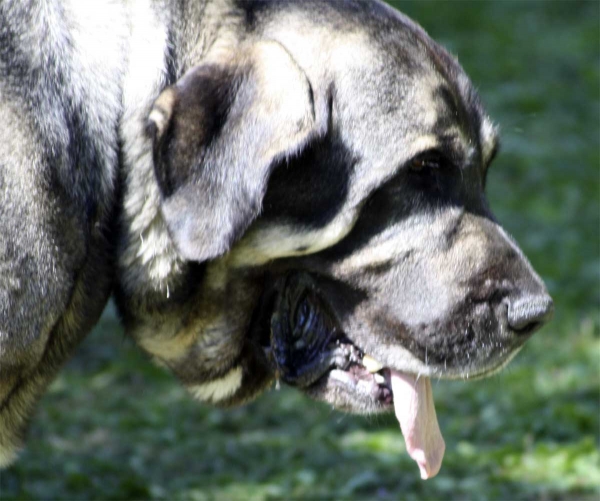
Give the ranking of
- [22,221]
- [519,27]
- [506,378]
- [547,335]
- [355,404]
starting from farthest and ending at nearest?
[519,27] < [547,335] < [506,378] < [355,404] < [22,221]

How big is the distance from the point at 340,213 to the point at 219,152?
1.16ft

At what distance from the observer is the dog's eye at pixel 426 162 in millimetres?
2746

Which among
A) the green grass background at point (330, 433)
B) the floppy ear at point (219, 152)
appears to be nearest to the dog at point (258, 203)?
the floppy ear at point (219, 152)

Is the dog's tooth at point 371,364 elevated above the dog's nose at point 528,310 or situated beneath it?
situated beneath

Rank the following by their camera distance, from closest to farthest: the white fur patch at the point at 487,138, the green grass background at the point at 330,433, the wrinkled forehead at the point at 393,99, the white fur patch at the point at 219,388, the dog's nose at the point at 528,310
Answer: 1. the wrinkled forehead at the point at 393,99
2. the dog's nose at the point at 528,310
3. the white fur patch at the point at 487,138
4. the white fur patch at the point at 219,388
5. the green grass background at the point at 330,433

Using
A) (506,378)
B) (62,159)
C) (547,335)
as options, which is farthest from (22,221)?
(547,335)

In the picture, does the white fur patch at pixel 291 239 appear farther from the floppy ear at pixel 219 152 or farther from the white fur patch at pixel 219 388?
Answer: the white fur patch at pixel 219 388

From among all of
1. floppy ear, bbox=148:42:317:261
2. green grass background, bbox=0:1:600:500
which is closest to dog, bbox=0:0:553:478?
floppy ear, bbox=148:42:317:261

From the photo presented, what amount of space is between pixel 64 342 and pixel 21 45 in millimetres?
730

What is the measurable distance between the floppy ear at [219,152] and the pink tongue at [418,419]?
695mm

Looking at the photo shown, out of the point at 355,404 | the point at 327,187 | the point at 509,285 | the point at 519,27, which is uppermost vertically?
the point at 327,187

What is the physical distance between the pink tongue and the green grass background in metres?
1.18

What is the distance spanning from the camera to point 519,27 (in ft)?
34.1

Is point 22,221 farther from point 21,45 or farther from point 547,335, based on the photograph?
point 547,335
